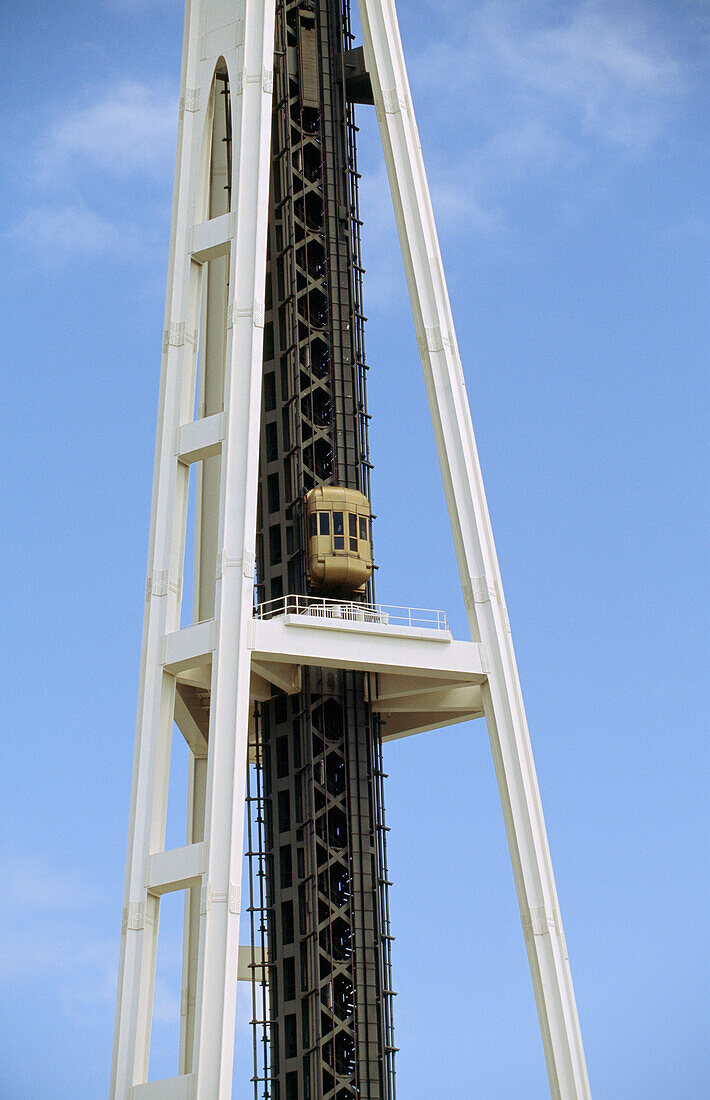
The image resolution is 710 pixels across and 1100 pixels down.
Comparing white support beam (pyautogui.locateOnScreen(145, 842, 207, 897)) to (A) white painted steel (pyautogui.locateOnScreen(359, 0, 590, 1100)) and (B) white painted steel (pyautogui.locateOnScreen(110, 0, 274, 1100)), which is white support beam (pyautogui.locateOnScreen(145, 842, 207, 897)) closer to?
(B) white painted steel (pyautogui.locateOnScreen(110, 0, 274, 1100))

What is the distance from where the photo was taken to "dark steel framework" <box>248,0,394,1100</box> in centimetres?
3956

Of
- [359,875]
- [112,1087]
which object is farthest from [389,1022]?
[112,1087]

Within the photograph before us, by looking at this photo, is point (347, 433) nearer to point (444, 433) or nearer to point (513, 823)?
point (444, 433)

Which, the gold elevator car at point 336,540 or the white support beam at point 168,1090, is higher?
the gold elevator car at point 336,540

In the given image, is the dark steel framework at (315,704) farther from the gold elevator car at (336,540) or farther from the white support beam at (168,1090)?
the white support beam at (168,1090)

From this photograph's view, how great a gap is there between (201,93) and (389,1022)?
79.0 ft

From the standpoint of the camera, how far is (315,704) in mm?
41656

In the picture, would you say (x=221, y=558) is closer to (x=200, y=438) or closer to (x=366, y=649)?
(x=200, y=438)

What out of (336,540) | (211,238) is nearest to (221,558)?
(336,540)

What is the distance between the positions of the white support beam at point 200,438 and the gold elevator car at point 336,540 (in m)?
3.09

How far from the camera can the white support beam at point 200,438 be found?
40.5 m

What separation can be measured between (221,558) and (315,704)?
5.05 meters

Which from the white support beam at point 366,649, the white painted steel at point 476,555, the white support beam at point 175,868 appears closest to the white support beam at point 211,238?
the white painted steel at point 476,555

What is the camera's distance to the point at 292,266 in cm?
4444
